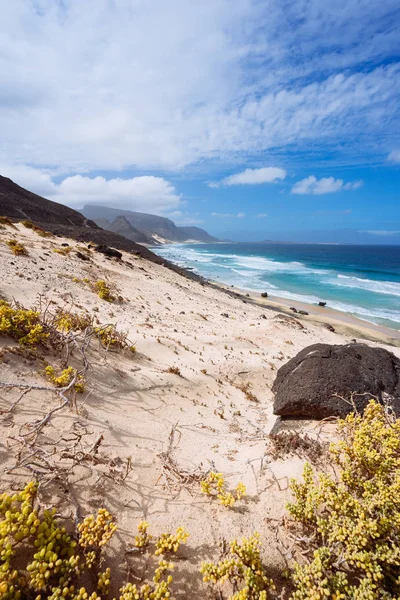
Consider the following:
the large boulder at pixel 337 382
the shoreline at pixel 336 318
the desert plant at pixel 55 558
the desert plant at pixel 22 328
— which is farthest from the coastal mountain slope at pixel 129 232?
the desert plant at pixel 55 558

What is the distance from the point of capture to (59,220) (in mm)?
40344

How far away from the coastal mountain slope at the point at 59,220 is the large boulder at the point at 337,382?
28.3 metres

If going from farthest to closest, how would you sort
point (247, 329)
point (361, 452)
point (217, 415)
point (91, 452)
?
point (247, 329), point (217, 415), point (91, 452), point (361, 452)

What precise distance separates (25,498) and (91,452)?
97 cm

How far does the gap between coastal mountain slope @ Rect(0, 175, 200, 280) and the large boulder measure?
28.3 meters

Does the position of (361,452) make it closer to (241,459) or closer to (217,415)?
(241,459)

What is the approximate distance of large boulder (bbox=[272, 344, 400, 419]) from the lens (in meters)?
4.84

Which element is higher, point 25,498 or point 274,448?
point 25,498

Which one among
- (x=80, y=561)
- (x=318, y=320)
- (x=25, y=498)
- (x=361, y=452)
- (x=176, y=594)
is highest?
(x=361, y=452)

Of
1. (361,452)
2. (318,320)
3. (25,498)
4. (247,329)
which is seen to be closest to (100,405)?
(25,498)

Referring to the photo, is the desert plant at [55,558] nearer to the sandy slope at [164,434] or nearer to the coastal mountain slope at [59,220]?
the sandy slope at [164,434]

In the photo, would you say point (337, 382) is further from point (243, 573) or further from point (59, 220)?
point (59, 220)

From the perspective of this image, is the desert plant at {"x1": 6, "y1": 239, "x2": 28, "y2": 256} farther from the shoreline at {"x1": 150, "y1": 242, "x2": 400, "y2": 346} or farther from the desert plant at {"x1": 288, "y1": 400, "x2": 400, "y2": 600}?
the shoreline at {"x1": 150, "y1": 242, "x2": 400, "y2": 346}

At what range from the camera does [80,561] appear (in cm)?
215
